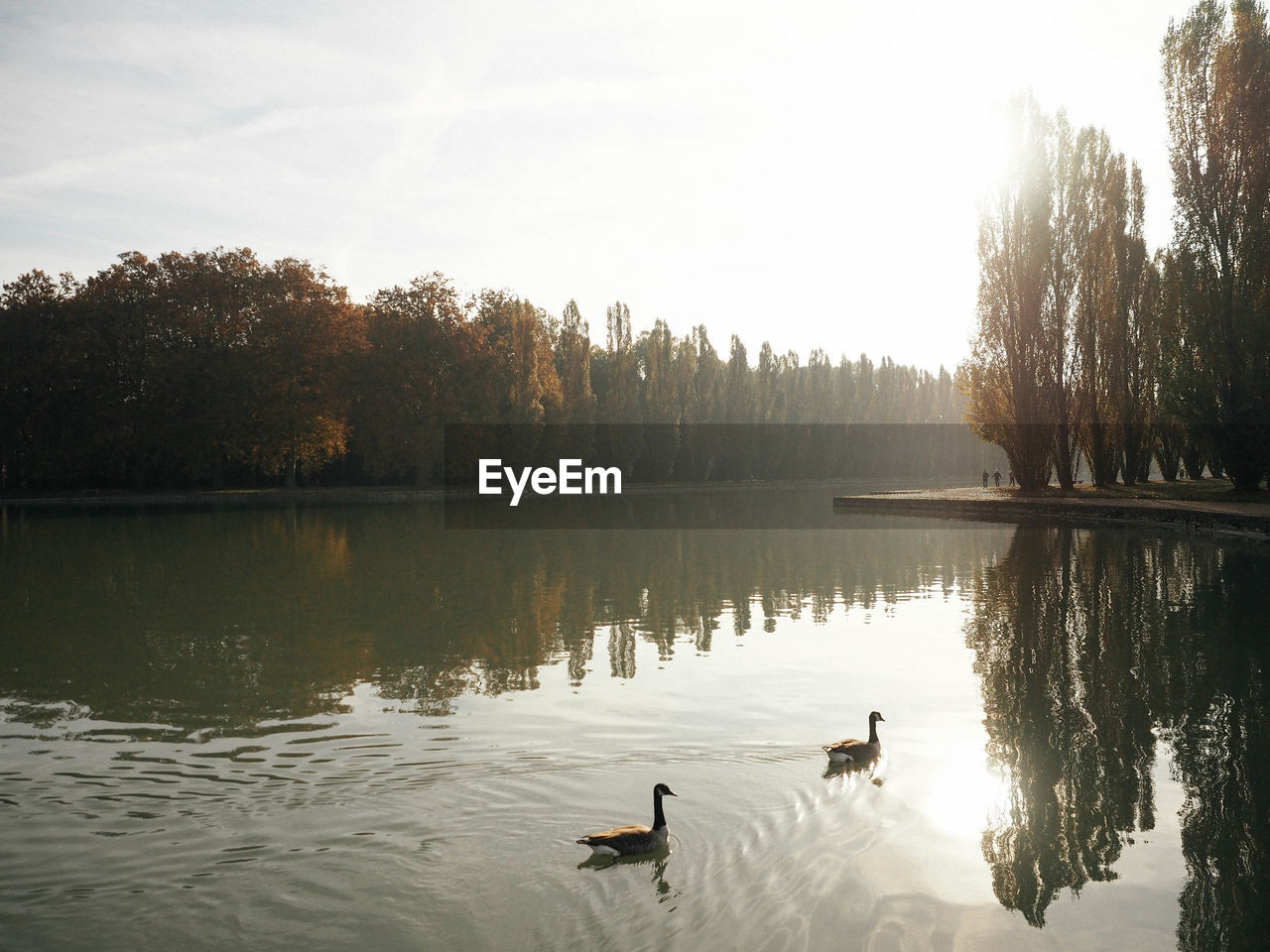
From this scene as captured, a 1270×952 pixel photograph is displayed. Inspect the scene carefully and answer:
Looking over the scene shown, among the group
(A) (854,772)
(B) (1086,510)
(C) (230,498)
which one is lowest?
(A) (854,772)

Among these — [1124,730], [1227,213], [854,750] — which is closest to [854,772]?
[854,750]

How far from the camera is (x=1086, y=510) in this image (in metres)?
32.2

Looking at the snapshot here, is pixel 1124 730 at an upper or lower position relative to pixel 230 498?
lower

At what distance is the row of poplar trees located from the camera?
30172 millimetres

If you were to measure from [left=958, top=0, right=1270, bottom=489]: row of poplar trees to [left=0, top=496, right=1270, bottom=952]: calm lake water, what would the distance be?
54.0ft

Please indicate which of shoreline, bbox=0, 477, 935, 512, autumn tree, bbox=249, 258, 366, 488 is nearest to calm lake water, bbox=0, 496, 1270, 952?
shoreline, bbox=0, 477, 935, 512

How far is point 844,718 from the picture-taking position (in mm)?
9016

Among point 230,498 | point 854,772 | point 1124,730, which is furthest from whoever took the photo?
point 230,498

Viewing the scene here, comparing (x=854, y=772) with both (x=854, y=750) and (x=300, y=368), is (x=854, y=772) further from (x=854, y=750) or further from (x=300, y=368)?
(x=300, y=368)

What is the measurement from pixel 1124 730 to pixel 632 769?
4.47m

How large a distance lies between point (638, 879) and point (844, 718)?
3.88 metres

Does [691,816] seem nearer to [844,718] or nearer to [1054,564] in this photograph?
[844,718]

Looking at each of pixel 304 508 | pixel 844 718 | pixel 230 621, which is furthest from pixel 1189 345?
pixel 304 508

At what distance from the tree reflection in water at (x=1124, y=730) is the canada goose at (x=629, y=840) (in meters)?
2.00
